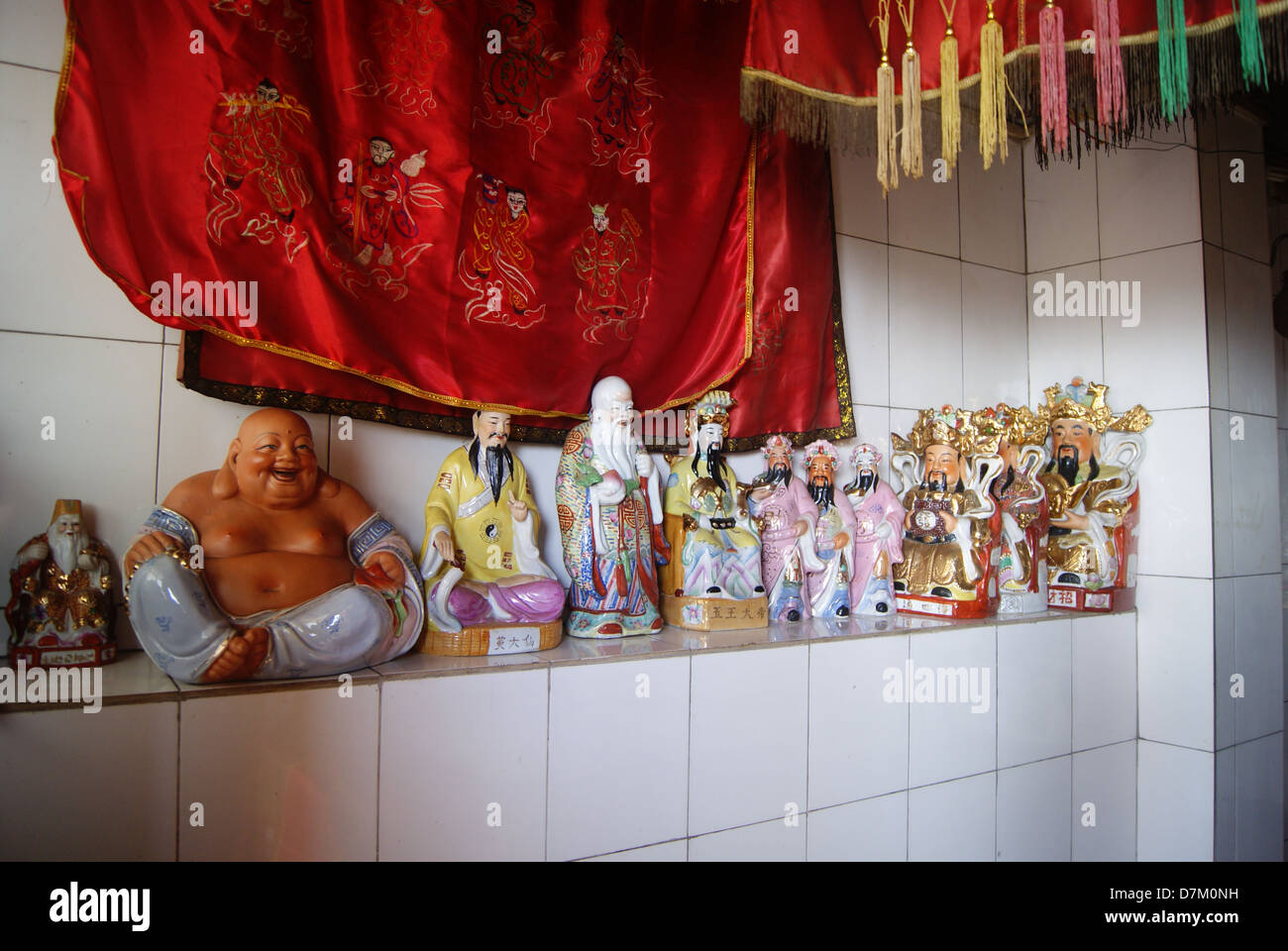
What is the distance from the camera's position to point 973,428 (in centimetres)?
312

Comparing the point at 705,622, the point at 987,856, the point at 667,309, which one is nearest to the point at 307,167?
the point at 667,309

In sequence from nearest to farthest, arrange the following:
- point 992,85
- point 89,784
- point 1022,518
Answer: point 89,784 < point 992,85 < point 1022,518

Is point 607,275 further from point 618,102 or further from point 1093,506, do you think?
point 1093,506

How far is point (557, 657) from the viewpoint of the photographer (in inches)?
86.8

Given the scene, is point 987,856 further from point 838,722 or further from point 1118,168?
point 1118,168

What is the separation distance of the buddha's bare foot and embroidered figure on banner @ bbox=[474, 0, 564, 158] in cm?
172

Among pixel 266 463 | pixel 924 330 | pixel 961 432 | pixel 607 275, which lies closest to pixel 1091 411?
pixel 924 330

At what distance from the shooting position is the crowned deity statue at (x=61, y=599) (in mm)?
1912

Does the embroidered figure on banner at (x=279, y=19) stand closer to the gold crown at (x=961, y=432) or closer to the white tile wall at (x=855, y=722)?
the white tile wall at (x=855, y=722)

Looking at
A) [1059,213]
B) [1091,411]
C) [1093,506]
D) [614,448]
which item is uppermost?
[1059,213]

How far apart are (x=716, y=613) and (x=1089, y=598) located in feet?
5.97

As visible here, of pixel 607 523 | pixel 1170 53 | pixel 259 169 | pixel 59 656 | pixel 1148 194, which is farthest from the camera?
pixel 1148 194

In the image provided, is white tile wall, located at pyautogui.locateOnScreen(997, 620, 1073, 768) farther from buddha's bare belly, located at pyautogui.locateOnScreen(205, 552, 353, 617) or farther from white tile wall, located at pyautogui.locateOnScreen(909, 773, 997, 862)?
buddha's bare belly, located at pyautogui.locateOnScreen(205, 552, 353, 617)

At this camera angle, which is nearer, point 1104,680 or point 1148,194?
point 1104,680
